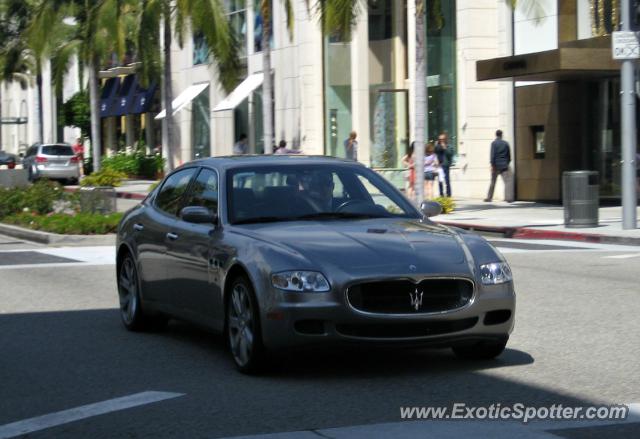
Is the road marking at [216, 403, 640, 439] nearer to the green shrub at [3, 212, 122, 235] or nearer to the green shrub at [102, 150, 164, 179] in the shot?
the green shrub at [3, 212, 122, 235]

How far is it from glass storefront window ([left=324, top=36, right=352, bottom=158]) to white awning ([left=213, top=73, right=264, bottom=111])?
4869 millimetres

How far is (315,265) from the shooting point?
27.0 feet

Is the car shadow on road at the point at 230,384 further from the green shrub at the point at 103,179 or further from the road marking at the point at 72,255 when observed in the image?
the green shrub at the point at 103,179

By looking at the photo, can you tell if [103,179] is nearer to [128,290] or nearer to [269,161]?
[128,290]

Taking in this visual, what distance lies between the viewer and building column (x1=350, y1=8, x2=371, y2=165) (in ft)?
136

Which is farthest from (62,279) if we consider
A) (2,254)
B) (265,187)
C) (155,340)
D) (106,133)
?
(106,133)

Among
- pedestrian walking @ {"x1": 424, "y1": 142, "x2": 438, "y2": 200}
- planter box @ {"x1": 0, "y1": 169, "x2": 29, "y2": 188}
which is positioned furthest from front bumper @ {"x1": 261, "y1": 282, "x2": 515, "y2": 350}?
planter box @ {"x1": 0, "y1": 169, "x2": 29, "y2": 188}

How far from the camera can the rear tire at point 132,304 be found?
11008 mm

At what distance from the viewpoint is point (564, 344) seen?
9.89 meters

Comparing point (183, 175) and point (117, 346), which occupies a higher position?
point (183, 175)

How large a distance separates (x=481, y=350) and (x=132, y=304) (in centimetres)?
351

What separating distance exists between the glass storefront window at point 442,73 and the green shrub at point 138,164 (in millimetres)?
20387

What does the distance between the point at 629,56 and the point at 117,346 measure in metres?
14.5

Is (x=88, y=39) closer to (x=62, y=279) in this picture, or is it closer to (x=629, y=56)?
(x=629, y=56)
